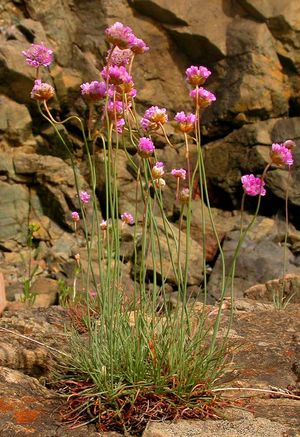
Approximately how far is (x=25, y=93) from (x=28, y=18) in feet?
4.45

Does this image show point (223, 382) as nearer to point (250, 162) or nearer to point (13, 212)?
point (13, 212)

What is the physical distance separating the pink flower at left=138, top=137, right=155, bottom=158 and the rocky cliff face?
683 cm

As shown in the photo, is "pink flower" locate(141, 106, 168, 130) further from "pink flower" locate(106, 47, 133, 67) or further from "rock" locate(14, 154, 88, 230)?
"rock" locate(14, 154, 88, 230)

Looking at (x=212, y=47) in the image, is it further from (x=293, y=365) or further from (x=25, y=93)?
(x=293, y=365)

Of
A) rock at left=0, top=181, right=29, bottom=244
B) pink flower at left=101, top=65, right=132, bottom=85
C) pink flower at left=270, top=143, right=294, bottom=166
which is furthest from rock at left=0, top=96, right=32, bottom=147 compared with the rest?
pink flower at left=270, top=143, right=294, bottom=166

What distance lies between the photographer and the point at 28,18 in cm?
959

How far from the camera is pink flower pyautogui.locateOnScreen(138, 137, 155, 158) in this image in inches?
71.2

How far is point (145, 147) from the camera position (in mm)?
1818

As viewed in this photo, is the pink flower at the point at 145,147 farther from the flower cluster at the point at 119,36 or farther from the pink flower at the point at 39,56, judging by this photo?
the pink flower at the point at 39,56

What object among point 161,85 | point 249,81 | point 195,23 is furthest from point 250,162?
point 195,23

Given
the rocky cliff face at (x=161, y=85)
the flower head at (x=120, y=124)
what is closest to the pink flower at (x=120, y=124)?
the flower head at (x=120, y=124)

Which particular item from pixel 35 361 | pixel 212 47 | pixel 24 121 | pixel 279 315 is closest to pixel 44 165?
pixel 24 121

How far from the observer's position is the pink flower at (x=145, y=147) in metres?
1.81

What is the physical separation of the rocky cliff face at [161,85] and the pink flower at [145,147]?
6.83 m
